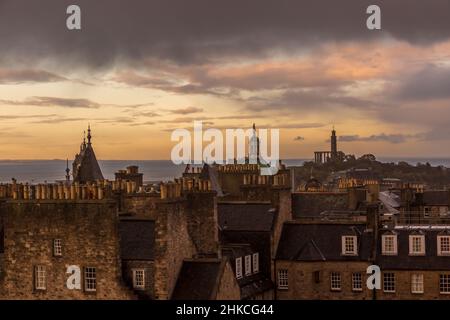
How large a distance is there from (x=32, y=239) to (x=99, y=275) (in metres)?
3.30

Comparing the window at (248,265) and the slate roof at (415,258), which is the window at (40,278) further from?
the slate roof at (415,258)

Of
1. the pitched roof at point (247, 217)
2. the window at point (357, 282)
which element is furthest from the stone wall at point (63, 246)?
the window at point (357, 282)

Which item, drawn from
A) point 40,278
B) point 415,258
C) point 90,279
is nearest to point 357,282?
point 415,258

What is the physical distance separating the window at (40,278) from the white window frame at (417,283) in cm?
1881

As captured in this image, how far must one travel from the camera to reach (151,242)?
3114 centimetres

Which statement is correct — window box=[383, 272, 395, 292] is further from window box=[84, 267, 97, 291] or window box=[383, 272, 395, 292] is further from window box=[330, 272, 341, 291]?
window box=[84, 267, 97, 291]

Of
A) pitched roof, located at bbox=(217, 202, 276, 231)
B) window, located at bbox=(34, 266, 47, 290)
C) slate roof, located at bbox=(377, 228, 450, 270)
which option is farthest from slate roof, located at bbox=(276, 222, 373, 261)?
window, located at bbox=(34, 266, 47, 290)

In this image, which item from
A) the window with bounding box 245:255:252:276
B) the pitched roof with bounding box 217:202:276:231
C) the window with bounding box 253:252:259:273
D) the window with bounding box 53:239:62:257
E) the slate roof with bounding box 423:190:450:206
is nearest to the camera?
the window with bounding box 53:239:62:257

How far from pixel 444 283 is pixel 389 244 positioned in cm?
342

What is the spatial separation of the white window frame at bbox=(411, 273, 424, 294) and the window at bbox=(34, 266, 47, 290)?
18.8 m

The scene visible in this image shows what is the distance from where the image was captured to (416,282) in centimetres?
3856

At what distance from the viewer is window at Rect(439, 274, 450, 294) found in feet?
126
